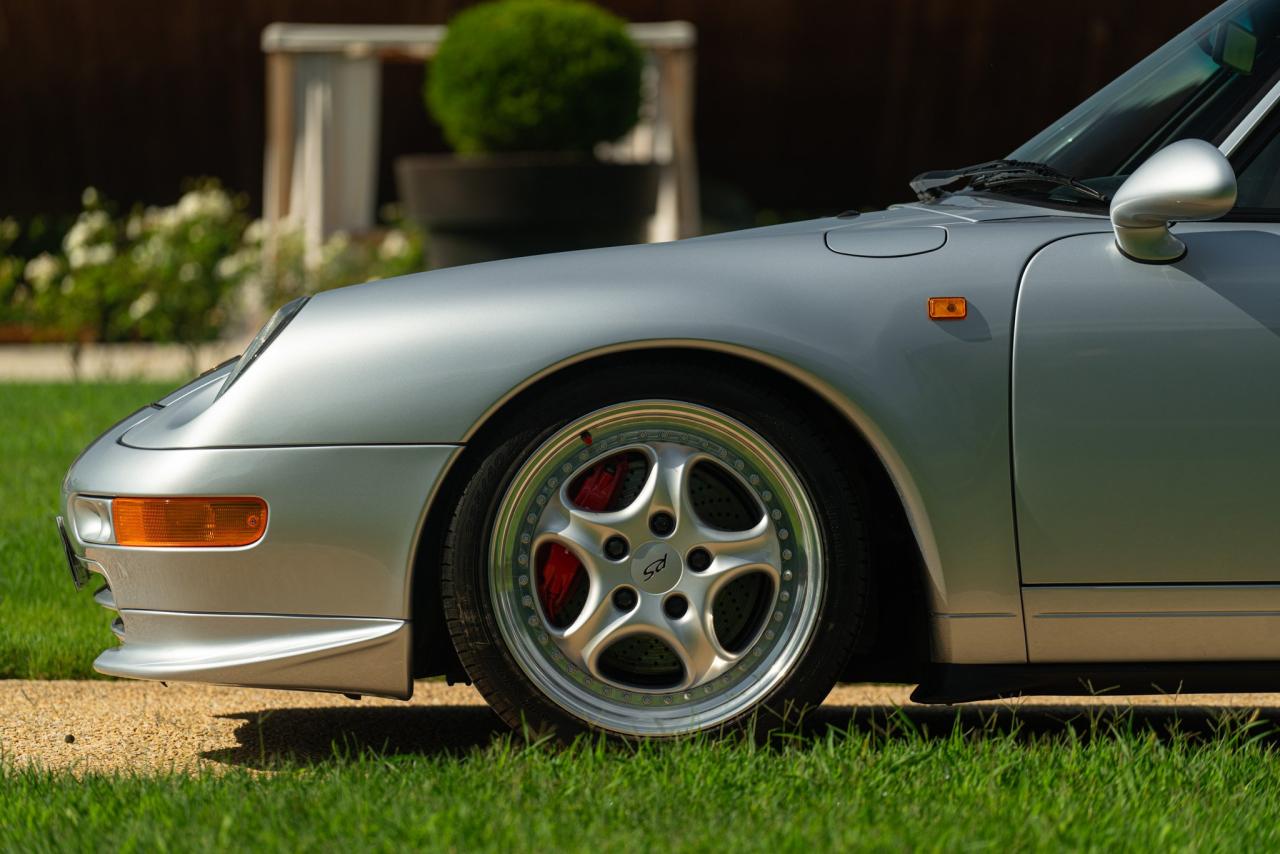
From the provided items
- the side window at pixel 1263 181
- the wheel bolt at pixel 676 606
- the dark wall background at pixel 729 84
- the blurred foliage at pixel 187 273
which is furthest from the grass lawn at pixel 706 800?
the dark wall background at pixel 729 84

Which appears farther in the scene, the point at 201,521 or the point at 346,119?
the point at 346,119

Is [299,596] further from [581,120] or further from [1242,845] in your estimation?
[581,120]

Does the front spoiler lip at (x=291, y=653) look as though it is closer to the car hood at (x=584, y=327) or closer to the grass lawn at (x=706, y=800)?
the grass lawn at (x=706, y=800)

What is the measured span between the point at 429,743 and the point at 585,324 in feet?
3.49

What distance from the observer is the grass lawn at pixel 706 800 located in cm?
251

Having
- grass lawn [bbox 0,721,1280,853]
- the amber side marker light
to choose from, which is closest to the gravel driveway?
grass lawn [bbox 0,721,1280,853]

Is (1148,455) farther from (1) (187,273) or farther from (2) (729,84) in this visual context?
(2) (729,84)

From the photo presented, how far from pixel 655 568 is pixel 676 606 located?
0.28 feet

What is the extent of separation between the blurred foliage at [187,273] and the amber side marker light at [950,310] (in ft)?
25.2

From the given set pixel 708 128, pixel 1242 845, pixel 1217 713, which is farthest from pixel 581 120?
pixel 1242 845

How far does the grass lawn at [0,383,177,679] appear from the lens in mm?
4176

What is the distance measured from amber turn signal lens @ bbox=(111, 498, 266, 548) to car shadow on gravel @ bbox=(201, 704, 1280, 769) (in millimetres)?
506

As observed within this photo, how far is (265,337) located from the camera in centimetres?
321

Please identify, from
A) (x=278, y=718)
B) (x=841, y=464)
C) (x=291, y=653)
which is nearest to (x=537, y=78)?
(x=278, y=718)
